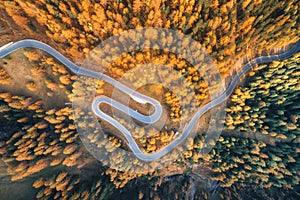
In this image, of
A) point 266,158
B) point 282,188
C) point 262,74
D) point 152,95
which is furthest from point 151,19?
point 282,188

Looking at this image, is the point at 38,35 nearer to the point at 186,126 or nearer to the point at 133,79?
the point at 133,79

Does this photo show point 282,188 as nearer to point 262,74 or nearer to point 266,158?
point 266,158

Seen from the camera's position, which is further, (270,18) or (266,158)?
(266,158)

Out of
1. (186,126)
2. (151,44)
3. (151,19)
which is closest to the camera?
(151,19)

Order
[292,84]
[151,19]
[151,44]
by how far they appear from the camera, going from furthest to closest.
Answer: [292,84] < [151,44] < [151,19]

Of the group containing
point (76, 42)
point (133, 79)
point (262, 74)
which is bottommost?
point (133, 79)

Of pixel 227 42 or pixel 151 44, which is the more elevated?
pixel 227 42
